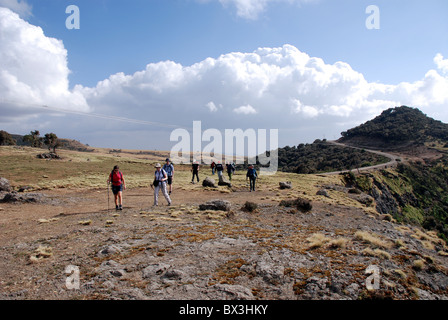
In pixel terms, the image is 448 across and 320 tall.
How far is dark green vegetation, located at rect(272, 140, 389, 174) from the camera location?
212ft

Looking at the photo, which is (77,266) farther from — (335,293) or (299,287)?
(335,293)

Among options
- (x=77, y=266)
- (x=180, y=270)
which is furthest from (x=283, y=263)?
(x=77, y=266)

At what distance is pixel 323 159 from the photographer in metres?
78.3

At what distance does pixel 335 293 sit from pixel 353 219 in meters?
11.0

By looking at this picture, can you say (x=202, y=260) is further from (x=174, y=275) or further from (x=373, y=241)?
(x=373, y=241)

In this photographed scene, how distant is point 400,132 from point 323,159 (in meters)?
39.1

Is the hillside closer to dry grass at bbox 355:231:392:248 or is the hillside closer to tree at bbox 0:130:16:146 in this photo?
dry grass at bbox 355:231:392:248

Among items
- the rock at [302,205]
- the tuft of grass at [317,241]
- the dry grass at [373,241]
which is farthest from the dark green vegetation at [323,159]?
the tuft of grass at [317,241]

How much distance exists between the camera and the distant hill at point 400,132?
Result: 8769 cm

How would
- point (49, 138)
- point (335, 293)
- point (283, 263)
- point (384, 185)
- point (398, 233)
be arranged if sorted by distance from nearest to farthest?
point (335, 293)
point (283, 263)
point (398, 233)
point (384, 185)
point (49, 138)

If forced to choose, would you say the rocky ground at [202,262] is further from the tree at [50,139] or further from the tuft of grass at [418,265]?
the tree at [50,139]

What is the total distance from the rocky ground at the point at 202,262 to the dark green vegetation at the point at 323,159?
5402 cm

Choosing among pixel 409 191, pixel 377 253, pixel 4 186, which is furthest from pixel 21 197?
pixel 409 191

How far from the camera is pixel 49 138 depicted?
225 feet
